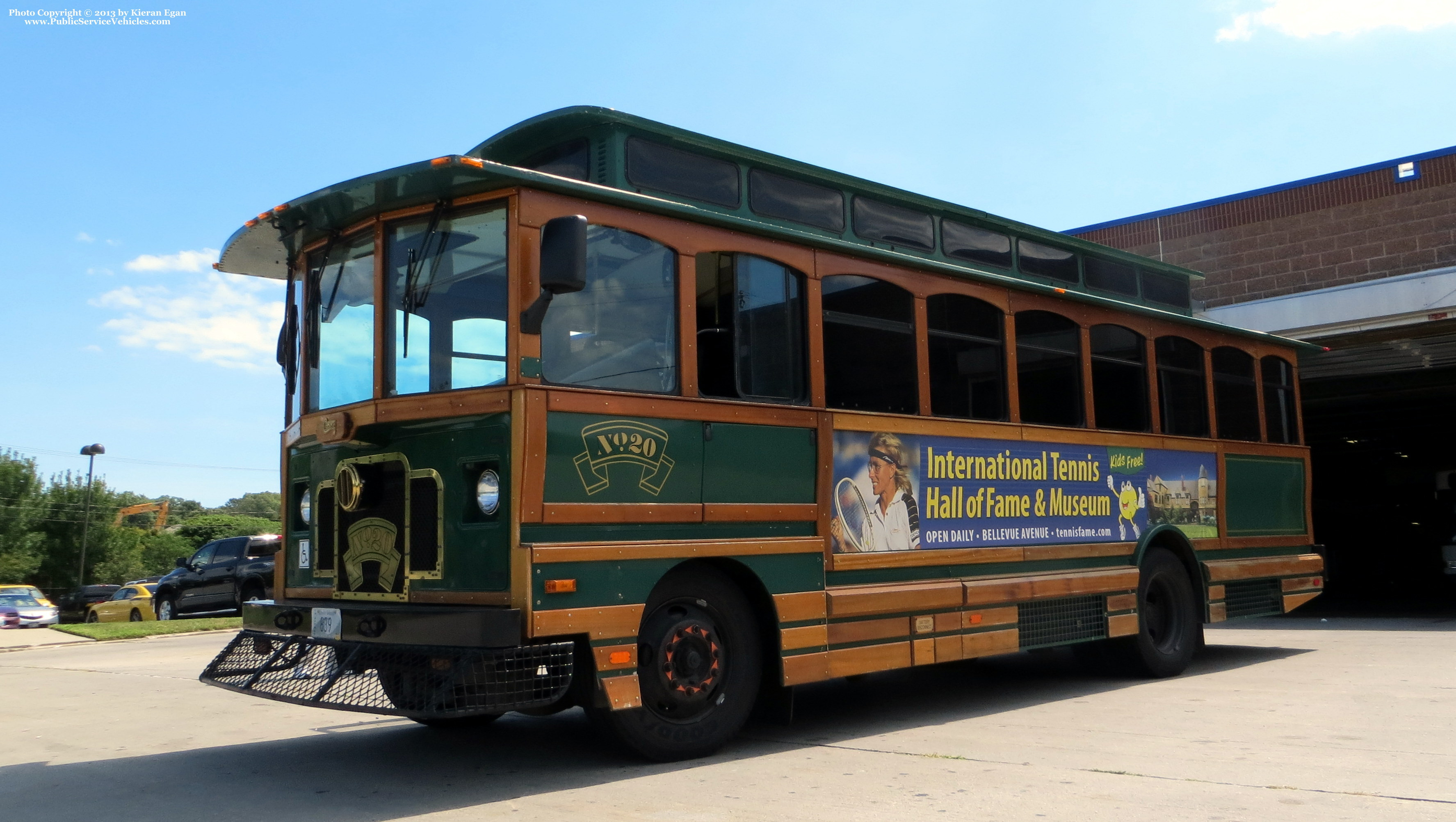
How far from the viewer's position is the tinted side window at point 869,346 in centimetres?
727

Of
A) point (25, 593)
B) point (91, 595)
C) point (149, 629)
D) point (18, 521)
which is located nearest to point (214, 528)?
point (18, 521)

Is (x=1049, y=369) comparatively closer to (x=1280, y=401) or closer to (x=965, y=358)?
(x=965, y=358)

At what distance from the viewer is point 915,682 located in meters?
9.84

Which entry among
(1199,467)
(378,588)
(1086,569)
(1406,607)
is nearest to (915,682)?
(1086,569)

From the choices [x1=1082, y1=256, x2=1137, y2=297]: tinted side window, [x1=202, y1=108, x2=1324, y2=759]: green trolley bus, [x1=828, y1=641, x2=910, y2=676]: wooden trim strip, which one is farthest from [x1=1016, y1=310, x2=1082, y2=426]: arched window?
[x1=828, y1=641, x2=910, y2=676]: wooden trim strip

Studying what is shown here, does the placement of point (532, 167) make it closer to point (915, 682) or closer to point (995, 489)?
point (995, 489)

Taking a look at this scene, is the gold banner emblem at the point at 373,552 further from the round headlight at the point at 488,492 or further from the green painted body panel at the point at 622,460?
the green painted body panel at the point at 622,460

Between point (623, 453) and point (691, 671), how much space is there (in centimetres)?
122

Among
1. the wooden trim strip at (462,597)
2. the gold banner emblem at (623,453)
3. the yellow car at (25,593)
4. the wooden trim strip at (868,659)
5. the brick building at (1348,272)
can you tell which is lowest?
the yellow car at (25,593)

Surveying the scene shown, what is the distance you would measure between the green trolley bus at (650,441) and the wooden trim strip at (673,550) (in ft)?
0.05

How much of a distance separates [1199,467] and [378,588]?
735 centimetres

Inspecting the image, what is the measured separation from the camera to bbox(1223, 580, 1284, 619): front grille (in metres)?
10.5

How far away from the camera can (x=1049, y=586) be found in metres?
8.50

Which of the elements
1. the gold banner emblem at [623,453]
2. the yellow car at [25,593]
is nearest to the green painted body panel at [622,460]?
the gold banner emblem at [623,453]
